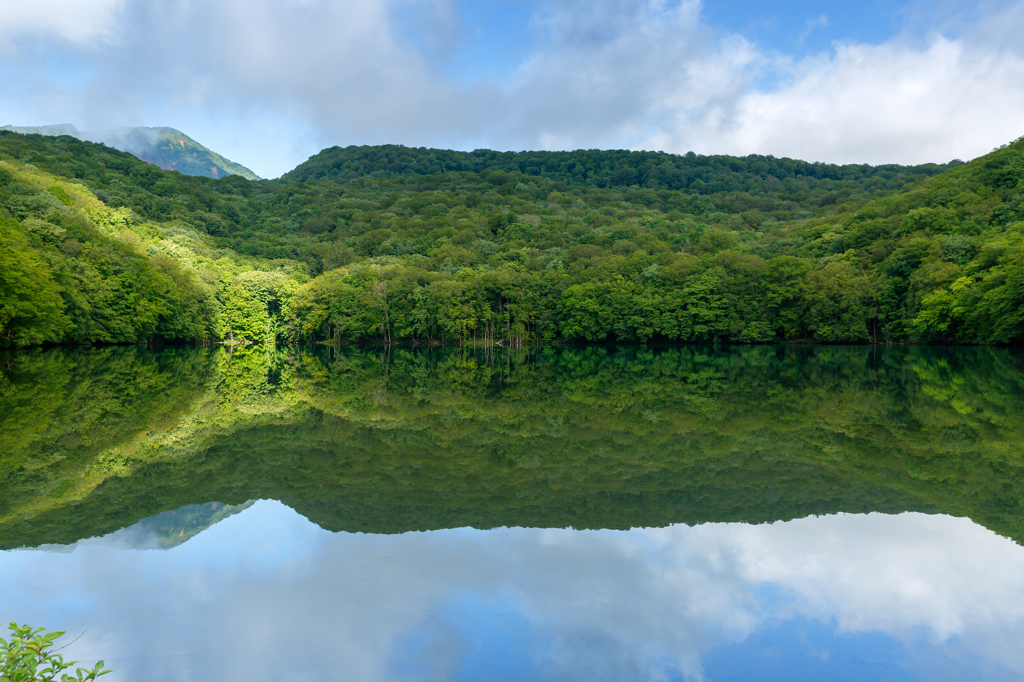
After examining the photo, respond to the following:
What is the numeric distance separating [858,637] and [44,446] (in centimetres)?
1182

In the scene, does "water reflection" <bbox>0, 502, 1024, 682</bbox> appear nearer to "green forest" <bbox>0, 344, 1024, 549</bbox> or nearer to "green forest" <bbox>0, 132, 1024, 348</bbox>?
"green forest" <bbox>0, 344, 1024, 549</bbox>

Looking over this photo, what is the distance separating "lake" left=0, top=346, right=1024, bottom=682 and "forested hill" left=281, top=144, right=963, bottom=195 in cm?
12695

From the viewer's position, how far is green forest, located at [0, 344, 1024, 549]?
23.9 ft

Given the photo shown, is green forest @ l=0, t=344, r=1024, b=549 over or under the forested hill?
under

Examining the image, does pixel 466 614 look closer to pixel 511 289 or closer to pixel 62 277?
pixel 62 277

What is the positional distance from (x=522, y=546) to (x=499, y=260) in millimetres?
80300

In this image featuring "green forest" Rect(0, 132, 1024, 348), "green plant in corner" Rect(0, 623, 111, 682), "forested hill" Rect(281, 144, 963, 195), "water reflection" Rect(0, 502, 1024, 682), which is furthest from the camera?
"forested hill" Rect(281, 144, 963, 195)

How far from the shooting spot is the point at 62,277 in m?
42.2

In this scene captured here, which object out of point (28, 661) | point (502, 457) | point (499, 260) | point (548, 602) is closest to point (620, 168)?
point (499, 260)

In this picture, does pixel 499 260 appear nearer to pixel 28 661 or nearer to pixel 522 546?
pixel 522 546

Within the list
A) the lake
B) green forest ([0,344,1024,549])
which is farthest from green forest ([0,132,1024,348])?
the lake

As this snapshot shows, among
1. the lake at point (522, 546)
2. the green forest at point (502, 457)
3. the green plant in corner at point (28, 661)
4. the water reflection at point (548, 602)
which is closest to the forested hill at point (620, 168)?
the green forest at point (502, 457)

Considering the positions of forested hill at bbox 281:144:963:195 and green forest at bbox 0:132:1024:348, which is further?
forested hill at bbox 281:144:963:195

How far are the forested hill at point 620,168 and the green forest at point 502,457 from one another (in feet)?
401
